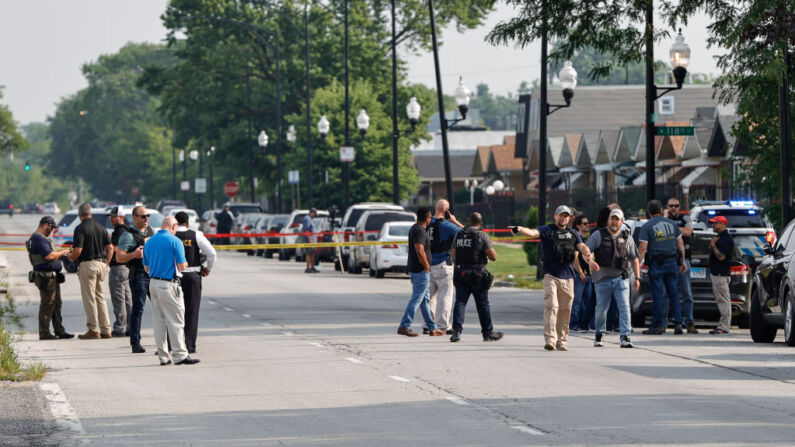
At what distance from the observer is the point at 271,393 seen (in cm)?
1430

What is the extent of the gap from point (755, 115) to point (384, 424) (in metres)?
16.7

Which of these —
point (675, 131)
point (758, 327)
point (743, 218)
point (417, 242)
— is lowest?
point (758, 327)

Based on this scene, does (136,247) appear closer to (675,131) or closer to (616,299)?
(616,299)

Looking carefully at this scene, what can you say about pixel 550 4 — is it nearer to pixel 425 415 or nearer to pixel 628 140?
pixel 425 415

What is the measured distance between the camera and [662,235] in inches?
823

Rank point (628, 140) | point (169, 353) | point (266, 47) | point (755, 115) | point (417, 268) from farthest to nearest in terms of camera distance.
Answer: point (266, 47) → point (628, 140) → point (755, 115) → point (417, 268) → point (169, 353)

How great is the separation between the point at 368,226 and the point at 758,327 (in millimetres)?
21187

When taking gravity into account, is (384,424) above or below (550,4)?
below

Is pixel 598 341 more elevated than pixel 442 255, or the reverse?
pixel 442 255

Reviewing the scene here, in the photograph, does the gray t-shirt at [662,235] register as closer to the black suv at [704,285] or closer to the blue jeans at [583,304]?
the black suv at [704,285]

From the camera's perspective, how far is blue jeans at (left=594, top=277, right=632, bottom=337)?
19.2m

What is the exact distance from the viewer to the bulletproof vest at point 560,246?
61.9 feet

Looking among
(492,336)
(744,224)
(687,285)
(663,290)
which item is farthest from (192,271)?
(744,224)

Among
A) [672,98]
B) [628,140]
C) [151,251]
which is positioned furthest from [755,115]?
[672,98]
